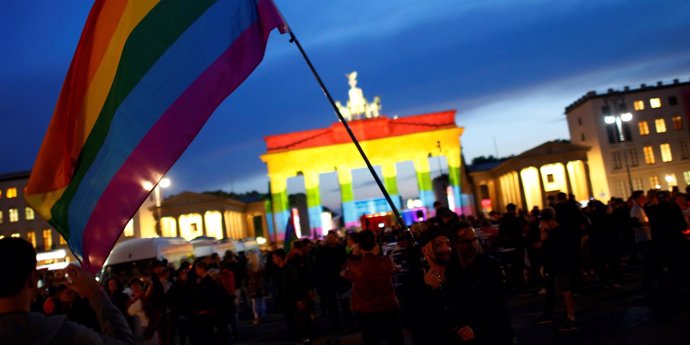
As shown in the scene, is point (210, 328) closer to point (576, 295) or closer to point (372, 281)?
point (372, 281)

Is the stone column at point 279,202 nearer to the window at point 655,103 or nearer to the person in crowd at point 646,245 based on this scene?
the window at point 655,103

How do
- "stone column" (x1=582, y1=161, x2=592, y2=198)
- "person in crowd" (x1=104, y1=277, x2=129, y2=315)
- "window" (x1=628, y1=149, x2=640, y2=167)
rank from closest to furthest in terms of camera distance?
"person in crowd" (x1=104, y1=277, x2=129, y2=315) → "stone column" (x1=582, y1=161, x2=592, y2=198) → "window" (x1=628, y1=149, x2=640, y2=167)

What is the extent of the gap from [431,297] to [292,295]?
259 inches

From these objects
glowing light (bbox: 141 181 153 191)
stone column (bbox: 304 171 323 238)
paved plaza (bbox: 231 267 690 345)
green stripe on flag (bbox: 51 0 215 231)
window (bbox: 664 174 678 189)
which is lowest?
paved plaza (bbox: 231 267 690 345)

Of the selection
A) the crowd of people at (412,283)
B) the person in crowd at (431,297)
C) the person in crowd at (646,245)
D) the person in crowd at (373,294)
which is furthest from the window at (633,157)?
the person in crowd at (431,297)

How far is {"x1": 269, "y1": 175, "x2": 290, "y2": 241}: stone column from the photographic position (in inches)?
2685

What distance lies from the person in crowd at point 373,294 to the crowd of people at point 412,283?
12 mm

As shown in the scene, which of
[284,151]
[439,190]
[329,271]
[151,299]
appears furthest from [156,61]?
[284,151]

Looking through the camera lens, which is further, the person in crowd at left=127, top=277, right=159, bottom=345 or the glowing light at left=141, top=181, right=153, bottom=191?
the person in crowd at left=127, top=277, right=159, bottom=345

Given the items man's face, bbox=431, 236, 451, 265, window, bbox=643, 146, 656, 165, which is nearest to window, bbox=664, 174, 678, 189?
window, bbox=643, 146, 656, 165

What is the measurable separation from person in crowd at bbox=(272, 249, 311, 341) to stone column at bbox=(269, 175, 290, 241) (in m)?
55.8

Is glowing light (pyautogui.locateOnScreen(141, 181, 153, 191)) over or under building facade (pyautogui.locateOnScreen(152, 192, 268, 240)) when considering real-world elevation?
under

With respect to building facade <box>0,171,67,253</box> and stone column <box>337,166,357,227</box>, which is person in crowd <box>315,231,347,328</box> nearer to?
stone column <box>337,166,357,227</box>

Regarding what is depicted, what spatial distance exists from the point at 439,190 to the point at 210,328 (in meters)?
A: 20.7
